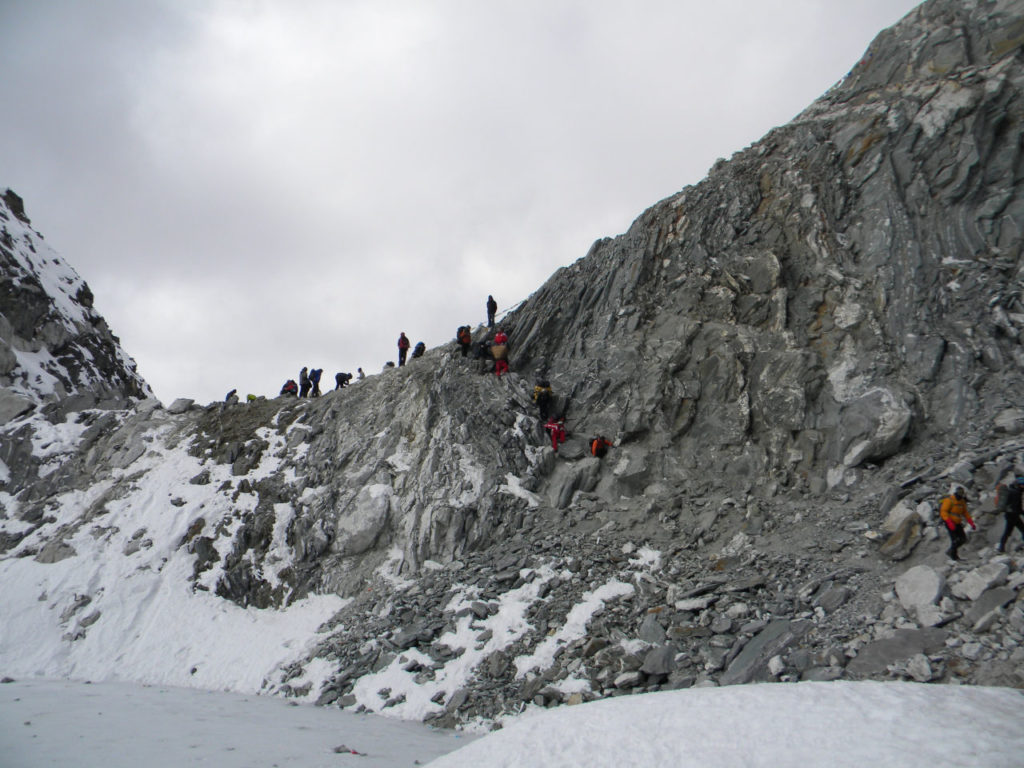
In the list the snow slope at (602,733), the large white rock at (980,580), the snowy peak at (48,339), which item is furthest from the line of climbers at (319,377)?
the large white rock at (980,580)

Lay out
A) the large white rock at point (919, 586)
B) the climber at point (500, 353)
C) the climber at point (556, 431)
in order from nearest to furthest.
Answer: the large white rock at point (919, 586), the climber at point (556, 431), the climber at point (500, 353)

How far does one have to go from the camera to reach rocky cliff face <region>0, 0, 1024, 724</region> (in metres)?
12.1

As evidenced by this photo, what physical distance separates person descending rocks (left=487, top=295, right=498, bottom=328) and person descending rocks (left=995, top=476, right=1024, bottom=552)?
61.1 ft

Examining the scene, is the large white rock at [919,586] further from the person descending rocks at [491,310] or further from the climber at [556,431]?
the person descending rocks at [491,310]

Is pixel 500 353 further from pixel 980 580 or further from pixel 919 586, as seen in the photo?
pixel 980 580

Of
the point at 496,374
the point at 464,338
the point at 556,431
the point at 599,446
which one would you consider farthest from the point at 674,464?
the point at 464,338

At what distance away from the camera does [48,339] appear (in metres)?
32.2

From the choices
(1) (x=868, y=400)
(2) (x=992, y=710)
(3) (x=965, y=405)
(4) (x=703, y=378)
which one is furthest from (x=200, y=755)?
(3) (x=965, y=405)

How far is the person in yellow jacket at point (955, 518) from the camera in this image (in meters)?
11.1

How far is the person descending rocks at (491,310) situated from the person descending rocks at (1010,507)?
18.6 metres

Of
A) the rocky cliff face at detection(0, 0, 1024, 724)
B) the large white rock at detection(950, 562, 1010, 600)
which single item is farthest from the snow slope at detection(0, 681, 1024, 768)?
the large white rock at detection(950, 562, 1010, 600)

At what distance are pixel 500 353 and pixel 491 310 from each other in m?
2.72

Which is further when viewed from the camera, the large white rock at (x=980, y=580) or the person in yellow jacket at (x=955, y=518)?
the person in yellow jacket at (x=955, y=518)

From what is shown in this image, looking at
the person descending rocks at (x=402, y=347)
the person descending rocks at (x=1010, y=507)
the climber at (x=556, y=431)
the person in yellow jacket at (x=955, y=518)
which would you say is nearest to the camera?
the person descending rocks at (x=1010, y=507)
